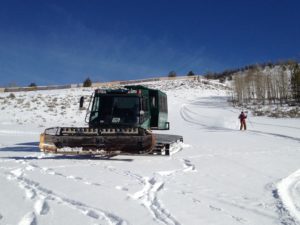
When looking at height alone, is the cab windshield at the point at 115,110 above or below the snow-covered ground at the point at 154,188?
above

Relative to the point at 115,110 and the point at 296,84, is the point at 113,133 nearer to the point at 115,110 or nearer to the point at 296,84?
the point at 115,110

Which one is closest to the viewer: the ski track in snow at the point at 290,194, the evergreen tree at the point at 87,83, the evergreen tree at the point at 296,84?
the ski track in snow at the point at 290,194

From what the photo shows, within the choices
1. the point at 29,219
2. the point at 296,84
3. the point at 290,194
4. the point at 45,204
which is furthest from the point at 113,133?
the point at 296,84

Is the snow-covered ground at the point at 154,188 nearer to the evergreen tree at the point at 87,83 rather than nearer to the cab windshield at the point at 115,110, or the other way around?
the cab windshield at the point at 115,110

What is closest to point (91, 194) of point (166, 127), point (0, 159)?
point (0, 159)

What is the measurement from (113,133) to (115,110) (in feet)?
5.98

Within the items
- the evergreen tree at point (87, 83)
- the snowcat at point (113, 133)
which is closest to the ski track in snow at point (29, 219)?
the snowcat at point (113, 133)

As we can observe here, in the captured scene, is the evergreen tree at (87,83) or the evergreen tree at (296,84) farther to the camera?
the evergreen tree at (87,83)

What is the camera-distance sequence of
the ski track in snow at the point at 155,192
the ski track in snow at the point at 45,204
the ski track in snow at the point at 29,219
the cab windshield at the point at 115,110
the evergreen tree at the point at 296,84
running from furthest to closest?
1. the evergreen tree at the point at 296,84
2. the cab windshield at the point at 115,110
3. the ski track in snow at the point at 155,192
4. the ski track in snow at the point at 45,204
5. the ski track in snow at the point at 29,219

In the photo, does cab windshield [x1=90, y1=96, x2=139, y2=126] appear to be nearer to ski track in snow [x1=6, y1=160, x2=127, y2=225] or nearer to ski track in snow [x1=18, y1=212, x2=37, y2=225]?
ski track in snow [x1=6, y1=160, x2=127, y2=225]

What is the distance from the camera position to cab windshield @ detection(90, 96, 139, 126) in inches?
531

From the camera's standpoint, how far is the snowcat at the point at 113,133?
1186 cm

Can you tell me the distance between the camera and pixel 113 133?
39.5 ft

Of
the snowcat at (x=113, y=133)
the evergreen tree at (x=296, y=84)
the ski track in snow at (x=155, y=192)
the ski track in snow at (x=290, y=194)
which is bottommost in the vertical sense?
the ski track in snow at (x=290, y=194)
